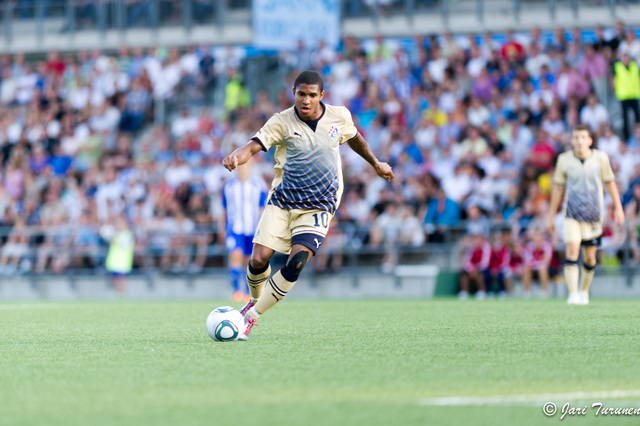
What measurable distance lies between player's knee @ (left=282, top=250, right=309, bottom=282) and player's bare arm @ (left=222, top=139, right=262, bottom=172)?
0.87m

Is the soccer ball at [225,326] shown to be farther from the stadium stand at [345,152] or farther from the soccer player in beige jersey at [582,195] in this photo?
the stadium stand at [345,152]

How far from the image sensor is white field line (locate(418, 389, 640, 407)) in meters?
4.57

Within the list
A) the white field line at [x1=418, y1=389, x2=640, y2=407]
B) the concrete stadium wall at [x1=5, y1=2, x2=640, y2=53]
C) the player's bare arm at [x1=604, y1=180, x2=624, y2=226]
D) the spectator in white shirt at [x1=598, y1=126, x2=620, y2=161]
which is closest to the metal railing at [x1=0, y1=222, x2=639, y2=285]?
the spectator in white shirt at [x1=598, y1=126, x2=620, y2=161]

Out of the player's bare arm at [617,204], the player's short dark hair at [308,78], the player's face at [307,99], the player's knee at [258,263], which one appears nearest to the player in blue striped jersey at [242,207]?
the player's bare arm at [617,204]

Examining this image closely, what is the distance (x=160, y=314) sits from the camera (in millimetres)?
12367

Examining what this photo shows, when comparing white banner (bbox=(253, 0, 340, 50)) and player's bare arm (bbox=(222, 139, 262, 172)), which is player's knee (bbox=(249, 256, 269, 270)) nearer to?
player's bare arm (bbox=(222, 139, 262, 172))

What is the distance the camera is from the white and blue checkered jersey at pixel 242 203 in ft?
49.7

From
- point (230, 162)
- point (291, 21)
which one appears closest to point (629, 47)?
point (291, 21)

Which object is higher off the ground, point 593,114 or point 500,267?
point 593,114

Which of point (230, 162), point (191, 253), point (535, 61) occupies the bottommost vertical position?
point (191, 253)

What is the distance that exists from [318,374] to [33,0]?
24227 millimetres

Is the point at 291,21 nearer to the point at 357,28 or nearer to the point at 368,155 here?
the point at 357,28

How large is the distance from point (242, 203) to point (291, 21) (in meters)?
8.41

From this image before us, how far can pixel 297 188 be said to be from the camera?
8.06m
